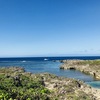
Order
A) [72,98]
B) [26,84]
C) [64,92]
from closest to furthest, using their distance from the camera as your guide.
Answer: [72,98] < [64,92] < [26,84]

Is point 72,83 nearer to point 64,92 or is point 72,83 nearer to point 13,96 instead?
point 64,92

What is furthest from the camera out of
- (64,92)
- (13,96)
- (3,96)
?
(64,92)

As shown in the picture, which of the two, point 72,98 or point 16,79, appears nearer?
point 72,98

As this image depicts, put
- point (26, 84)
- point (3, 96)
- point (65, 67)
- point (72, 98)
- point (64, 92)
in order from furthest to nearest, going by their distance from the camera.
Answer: point (65, 67) → point (26, 84) → point (64, 92) → point (72, 98) → point (3, 96)

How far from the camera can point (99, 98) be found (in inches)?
1342

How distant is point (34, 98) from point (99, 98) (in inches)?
436

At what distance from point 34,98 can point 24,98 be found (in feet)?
5.05

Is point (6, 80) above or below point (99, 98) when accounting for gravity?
above

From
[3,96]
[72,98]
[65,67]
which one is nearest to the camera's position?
[3,96]

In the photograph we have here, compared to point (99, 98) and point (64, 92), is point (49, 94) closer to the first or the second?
point (64, 92)

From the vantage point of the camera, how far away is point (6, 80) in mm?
34969

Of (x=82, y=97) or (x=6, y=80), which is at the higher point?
(x=6, y=80)

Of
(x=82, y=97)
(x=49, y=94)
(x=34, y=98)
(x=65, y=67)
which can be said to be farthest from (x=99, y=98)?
(x=65, y=67)

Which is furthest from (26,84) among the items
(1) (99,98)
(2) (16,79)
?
(1) (99,98)
